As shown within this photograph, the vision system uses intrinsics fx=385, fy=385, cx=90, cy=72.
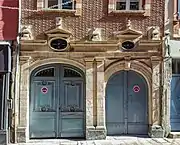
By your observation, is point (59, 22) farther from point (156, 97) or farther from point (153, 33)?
point (156, 97)

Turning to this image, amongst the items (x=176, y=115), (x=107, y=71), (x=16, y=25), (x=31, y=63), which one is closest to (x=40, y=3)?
(x=16, y=25)

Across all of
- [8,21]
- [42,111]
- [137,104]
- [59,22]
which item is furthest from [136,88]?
[8,21]

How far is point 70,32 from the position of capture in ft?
43.3

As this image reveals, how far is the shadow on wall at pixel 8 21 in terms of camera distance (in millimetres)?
12970

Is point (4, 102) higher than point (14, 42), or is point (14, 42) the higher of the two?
point (14, 42)

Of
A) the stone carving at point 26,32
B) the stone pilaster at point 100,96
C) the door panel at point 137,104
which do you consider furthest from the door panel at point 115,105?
the stone carving at point 26,32

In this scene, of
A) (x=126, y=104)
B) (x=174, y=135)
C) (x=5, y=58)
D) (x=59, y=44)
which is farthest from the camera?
(x=126, y=104)

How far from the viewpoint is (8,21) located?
1305 cm

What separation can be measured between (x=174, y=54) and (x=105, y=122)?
3387 mm

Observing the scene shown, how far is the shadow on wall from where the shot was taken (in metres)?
13.0

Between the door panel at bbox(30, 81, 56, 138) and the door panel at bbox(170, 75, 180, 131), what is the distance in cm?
421

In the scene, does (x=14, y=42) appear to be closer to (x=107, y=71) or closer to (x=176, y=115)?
(x=107, y=71)

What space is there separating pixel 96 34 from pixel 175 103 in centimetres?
378

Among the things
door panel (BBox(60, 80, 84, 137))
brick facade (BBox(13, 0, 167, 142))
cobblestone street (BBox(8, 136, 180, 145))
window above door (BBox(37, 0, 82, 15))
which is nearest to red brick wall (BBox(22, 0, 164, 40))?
brick facade (BBox(13, 0, 167, 142))
